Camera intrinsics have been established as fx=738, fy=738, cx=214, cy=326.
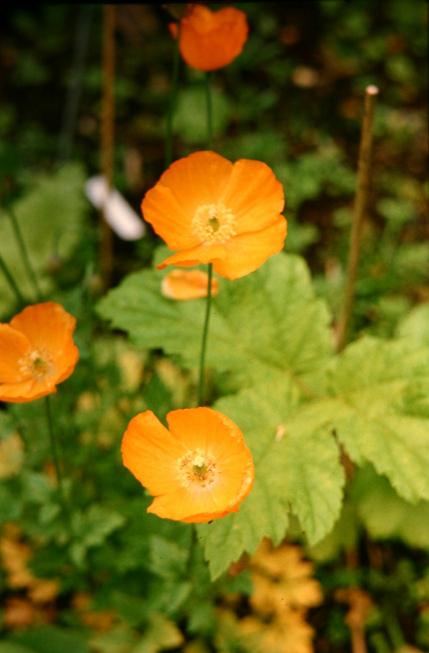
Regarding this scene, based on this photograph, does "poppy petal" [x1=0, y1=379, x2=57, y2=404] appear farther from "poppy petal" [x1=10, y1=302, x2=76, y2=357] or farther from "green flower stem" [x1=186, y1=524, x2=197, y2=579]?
"green flower stem" [x1=186, y1=524, x2=197, y2=579]

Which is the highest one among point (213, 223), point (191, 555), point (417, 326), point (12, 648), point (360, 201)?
point (360, 201)

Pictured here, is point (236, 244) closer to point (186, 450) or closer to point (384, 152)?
point (186, 450)

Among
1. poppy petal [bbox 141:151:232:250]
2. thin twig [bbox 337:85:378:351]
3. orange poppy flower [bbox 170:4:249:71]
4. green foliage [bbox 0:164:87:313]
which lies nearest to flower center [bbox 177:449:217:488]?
poppy petal [bbox 141:151:232:250]

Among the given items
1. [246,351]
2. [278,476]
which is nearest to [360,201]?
[246,351]

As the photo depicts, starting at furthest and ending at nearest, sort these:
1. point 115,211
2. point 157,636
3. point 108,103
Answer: point 115,211 < point 108,103 < point 157,636

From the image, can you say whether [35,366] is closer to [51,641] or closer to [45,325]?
[45,325]

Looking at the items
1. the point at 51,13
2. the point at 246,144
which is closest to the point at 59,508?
the point at 246,144
